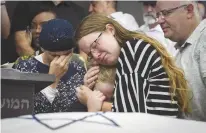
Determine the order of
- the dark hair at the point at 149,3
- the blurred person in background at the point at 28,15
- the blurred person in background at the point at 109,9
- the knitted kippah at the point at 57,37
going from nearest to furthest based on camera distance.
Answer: the knitted kippah at the point at 57,37, the blurred person in background at the point at 28,15, the blurred person in background at the point at 109,9, the dark hair at the point at 149,3

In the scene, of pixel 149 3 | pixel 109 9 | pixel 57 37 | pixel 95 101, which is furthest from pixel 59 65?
pixel 149 3

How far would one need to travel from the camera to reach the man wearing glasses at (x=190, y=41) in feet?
6.26

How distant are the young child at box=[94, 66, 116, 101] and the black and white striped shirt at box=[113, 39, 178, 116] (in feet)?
0.72

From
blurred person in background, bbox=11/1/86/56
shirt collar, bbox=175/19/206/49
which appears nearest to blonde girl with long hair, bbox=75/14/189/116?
shirt collar, bbox=175/19/206/49

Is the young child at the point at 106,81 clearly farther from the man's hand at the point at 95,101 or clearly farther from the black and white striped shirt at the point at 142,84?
the black and white striped shirt at the point at 142,84

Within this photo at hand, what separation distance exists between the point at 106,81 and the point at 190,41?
0.41m

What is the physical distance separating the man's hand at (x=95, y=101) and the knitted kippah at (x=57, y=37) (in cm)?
32

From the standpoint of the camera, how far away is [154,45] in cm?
174

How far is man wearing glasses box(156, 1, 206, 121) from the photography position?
1.91m

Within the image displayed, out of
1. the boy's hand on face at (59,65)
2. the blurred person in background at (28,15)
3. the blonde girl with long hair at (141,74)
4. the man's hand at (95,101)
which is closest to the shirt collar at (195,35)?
the blonde girl with long hair at (141,74)

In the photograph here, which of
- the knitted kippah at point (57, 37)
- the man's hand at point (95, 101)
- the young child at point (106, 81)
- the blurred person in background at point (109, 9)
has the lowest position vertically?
the man's hand at point (95, 101)

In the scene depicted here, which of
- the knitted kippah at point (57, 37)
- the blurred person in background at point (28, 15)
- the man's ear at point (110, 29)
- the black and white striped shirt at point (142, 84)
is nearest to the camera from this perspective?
the black and white striped shirt at point (142, 84)

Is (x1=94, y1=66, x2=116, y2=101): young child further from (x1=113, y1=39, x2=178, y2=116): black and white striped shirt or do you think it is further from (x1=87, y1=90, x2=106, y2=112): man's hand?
(x1=113, y1=39, x2=178, y2=116): black and white striped shirt

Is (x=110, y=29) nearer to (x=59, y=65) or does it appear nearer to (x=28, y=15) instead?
(x=59, y=65)
